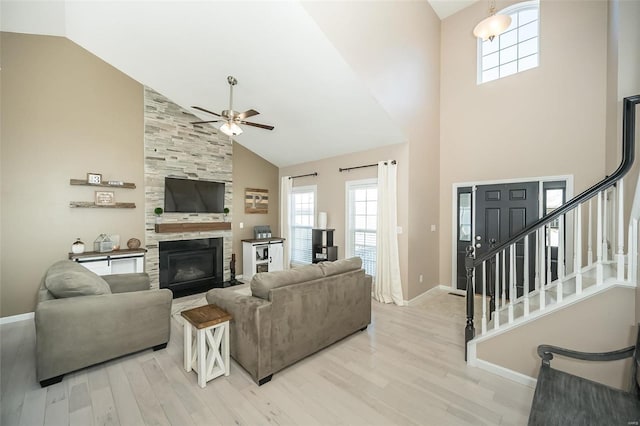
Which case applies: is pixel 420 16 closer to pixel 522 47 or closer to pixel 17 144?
pixel 522 47

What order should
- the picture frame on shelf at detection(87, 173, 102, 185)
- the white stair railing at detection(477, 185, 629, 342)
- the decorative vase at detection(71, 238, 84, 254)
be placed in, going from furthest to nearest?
the picture frame on shelf at detection(87, 173, 102, 185)
the decorative vase at detection(71, 238, 84, 254)
the white stair railing at detection(477, 185, 629, 342)

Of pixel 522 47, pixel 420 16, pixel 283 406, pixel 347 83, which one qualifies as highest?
pixel 420 16

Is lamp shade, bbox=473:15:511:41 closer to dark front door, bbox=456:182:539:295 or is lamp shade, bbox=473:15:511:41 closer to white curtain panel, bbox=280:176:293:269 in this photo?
dark front door, bbox=456:182:539:295

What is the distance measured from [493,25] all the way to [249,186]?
17.5 feet

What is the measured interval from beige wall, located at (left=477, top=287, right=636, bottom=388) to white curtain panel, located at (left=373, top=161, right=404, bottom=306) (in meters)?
2.01

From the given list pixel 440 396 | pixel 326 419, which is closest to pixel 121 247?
pixel 326 419

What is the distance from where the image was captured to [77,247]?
12.8 feet

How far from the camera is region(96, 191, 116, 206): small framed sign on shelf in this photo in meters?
4.17

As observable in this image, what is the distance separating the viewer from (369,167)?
487 cm

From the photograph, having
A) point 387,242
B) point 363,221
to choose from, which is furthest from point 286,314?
point 363,221

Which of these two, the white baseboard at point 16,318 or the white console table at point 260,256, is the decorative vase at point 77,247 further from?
the white console table at point 260,256

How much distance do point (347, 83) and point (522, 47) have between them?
3.50m

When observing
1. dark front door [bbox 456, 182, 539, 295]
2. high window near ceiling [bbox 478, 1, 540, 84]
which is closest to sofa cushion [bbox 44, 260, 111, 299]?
dark front door [bbox 456, 182, 539, 295]

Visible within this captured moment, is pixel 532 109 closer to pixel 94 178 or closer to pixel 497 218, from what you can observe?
pixel 497 218
